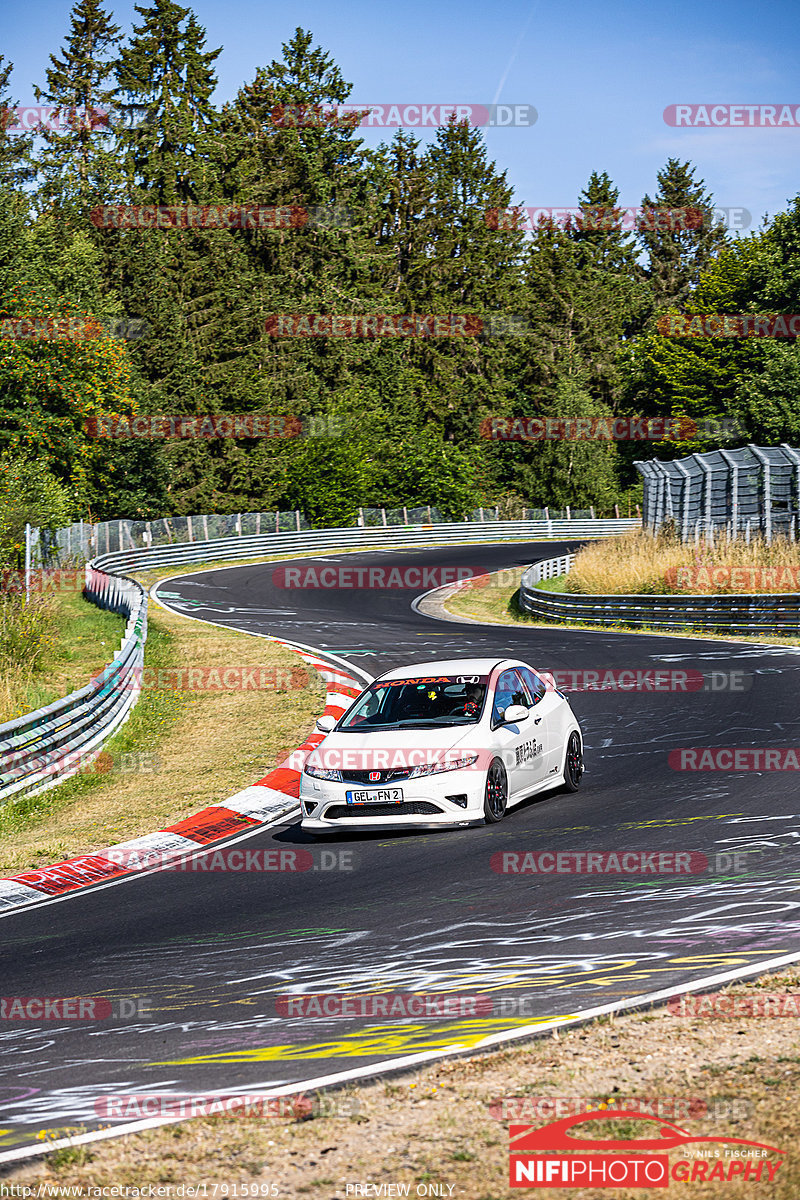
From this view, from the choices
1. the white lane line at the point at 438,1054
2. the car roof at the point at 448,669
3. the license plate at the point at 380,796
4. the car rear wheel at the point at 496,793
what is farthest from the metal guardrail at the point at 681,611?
the white lane line at the point at 438,1054

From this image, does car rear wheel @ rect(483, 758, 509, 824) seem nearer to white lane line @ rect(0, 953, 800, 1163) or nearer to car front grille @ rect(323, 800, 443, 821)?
car front grille @ rect(323, 800, 443, 821)

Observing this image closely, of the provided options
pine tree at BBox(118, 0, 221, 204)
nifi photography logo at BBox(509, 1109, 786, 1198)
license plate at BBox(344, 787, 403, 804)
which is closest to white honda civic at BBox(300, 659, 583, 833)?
license plate at BBox(344, 787, 403, 804)

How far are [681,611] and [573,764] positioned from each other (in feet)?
54.2

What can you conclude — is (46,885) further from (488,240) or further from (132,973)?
(488,240)

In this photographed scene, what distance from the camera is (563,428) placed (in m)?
87.1

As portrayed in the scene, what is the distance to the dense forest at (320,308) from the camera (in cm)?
6450

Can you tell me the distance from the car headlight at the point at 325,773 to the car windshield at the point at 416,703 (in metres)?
0.60

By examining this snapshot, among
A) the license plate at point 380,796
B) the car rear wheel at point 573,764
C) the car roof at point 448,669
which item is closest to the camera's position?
the license plate at point 380,796

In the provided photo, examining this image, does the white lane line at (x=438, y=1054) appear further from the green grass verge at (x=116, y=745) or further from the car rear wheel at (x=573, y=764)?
the green grass verge at (x=116, y=745)

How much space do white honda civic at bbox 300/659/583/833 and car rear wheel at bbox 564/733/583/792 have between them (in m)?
0.02

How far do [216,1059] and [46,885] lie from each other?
17.1ft

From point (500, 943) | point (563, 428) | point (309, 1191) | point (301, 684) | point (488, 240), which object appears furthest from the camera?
point (488, 240)

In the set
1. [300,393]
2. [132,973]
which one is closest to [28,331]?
[300,393]

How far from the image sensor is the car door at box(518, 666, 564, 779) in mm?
12039
